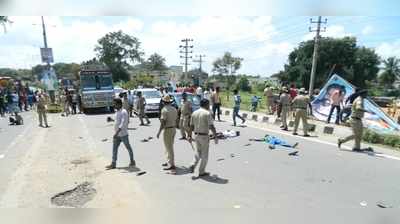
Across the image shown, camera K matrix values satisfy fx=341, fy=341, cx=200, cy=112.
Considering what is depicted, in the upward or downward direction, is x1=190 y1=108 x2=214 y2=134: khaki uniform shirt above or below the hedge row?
above

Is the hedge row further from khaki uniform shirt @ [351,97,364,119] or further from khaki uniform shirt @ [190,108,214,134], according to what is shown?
khaki uniform shirt @ [190,108,214,134]

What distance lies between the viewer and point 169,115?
7.68 metres

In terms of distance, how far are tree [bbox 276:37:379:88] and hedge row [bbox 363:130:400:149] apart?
46.0 metres

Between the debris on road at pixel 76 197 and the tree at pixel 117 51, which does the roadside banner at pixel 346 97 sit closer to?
the debris on road at pixel 76 197

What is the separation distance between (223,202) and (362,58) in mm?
60242

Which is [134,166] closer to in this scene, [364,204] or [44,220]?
[44,220]

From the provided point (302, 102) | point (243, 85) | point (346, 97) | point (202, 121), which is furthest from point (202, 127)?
point (243, 85)

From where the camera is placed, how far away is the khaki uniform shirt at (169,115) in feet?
25.2

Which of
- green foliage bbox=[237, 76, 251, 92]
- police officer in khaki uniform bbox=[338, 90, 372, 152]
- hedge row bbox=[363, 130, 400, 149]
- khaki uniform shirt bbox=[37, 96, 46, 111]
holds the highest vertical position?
police officer in khaki uniform bbox=[338, 90, 372, 152]

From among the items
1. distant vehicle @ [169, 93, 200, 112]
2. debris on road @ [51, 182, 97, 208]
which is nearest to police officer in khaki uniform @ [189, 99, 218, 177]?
debris on road @ [51, 182, 97, 208]

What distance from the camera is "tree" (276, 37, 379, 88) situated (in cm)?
5650

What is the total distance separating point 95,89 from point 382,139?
19396mm

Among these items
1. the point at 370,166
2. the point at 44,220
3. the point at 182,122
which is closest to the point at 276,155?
the point at 370,166

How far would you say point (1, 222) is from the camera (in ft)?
16.2
